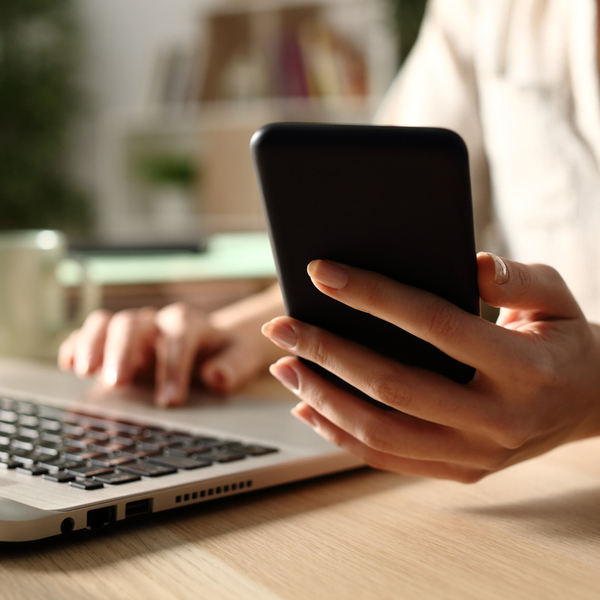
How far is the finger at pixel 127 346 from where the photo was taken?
67 centimetres

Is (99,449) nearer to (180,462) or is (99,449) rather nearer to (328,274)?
(180,462)

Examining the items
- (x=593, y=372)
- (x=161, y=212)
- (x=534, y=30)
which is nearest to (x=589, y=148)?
(x=534, y=30)

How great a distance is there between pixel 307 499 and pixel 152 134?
302 cm

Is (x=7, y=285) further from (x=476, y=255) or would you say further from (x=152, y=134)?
(x=152, y=134)

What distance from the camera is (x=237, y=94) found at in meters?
2.94

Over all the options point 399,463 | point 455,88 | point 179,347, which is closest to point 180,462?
point 399,463

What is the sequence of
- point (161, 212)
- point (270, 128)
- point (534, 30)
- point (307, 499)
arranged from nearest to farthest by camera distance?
point (270, 128) → point (307, 499) → point (534, 30) → point (161, 212)

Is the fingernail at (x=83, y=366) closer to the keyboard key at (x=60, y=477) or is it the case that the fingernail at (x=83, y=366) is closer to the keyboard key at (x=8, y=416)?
the keyboard key at (x=8, y=416)

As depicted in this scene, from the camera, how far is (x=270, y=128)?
33 cm

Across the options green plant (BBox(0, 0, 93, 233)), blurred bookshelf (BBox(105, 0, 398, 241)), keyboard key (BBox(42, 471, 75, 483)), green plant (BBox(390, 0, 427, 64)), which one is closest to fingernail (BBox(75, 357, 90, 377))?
keyboard key (BBox(42, 471, 75, 483))

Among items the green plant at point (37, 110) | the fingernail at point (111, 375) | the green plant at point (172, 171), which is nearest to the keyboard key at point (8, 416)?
the fingernail at point (111, 375)

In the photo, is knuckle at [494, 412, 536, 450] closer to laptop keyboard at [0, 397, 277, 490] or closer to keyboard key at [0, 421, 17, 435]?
laptop keyboard at [0, 397, 277, 490]

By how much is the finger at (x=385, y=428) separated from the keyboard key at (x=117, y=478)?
97 millimetres

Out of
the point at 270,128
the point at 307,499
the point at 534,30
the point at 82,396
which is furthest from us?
the point at 534,30
